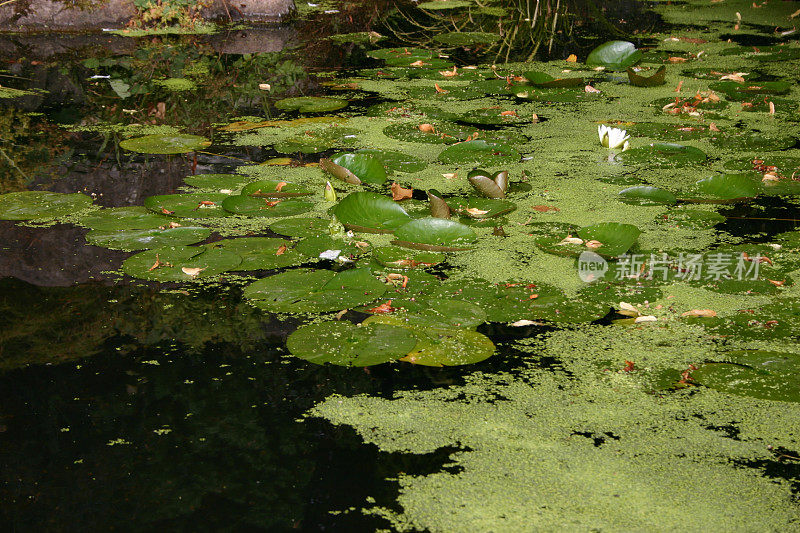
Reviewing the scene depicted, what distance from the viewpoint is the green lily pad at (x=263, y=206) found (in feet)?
8.85

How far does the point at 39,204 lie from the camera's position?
9.20 ft

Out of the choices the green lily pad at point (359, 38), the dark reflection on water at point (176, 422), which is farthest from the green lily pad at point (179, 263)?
the green lily pad at point (359, 38)

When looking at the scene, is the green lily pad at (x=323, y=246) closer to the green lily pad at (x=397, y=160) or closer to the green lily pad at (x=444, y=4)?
the green lily pad at (x=397, y=160)

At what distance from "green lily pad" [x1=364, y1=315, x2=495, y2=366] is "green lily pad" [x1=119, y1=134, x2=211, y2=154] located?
1773 millimetres

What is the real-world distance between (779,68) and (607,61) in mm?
1014

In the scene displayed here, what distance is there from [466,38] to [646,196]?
10.7ft

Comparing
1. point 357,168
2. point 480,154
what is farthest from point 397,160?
point 480,154

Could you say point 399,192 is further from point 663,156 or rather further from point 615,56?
point 615,56

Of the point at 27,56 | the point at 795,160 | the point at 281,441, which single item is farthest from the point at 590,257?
the point at 27,56

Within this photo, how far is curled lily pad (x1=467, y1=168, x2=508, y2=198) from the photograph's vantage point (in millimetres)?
2770

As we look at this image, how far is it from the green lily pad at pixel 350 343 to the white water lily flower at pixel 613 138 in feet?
5.81

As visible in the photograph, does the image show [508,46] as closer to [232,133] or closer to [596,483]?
[232,133]

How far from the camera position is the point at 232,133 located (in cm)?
365

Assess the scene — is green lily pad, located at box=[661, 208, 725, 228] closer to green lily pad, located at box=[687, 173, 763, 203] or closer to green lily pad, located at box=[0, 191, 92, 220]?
green lily pad, located at box=[687, 173, 763, 203]
